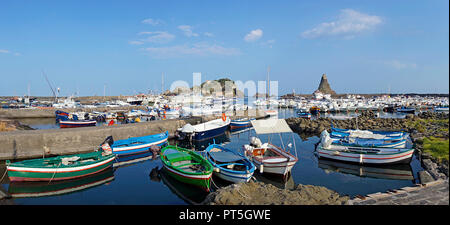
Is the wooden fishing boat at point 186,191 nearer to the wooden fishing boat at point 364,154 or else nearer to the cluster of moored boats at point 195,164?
the cluster of moored boats at point 195,164

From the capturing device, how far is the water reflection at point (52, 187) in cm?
1228

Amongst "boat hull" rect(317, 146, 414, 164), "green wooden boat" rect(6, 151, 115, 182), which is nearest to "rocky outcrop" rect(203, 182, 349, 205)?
"boat hull" rect(317, 146, 414, 164)

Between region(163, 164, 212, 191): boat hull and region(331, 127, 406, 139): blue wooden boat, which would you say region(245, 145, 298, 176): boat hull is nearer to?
region(163, 164, 212, 191): boat hull

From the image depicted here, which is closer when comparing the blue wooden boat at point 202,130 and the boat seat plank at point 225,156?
the boat seat plank at point 225,156

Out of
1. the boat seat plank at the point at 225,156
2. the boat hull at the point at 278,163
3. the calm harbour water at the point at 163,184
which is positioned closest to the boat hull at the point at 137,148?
the calm harbour water at the point at 163,184

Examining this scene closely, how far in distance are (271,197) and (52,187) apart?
11.6 meters

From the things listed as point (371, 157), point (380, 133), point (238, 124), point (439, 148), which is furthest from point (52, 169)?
point (380, 133)

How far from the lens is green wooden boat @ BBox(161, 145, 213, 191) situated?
11909mm

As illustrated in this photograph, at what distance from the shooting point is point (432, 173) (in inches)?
518

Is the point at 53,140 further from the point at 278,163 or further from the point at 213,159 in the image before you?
the point at 278,163

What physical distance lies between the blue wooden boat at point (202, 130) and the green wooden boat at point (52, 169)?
10366mm

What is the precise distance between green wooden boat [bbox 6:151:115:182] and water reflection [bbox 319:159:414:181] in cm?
1442
